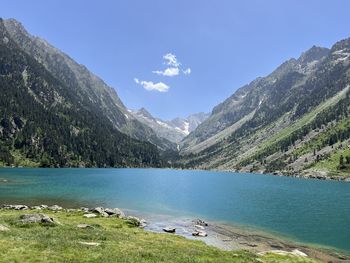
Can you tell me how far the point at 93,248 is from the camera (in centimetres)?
3750

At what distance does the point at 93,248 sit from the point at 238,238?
3315 centimetres

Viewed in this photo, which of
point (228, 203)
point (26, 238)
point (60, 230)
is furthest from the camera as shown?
point (228, 203)

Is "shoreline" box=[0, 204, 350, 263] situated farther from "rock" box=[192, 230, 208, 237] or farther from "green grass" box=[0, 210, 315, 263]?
"green grass" box=[0, 210, 315, 263]

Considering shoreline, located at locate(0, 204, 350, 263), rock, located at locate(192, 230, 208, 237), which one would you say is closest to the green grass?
shoreline, located at locate(0, 204, 350, 263)

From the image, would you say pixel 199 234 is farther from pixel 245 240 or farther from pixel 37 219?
pixel 37 219

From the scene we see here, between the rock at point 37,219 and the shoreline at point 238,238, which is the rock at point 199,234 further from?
the rock at point 37,219

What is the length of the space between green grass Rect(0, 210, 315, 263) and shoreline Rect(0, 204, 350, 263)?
9342 millimetres

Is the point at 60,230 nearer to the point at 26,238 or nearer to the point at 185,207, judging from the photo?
the point at 26,238

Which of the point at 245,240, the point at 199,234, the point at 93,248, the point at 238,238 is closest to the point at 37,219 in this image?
the point at 93,248

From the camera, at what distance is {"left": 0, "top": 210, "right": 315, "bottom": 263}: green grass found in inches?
1302

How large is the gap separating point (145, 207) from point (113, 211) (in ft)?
85.1

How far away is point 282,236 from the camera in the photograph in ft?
218

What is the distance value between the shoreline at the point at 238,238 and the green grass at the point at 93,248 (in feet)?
30.6

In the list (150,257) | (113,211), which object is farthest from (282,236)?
(150,257)
